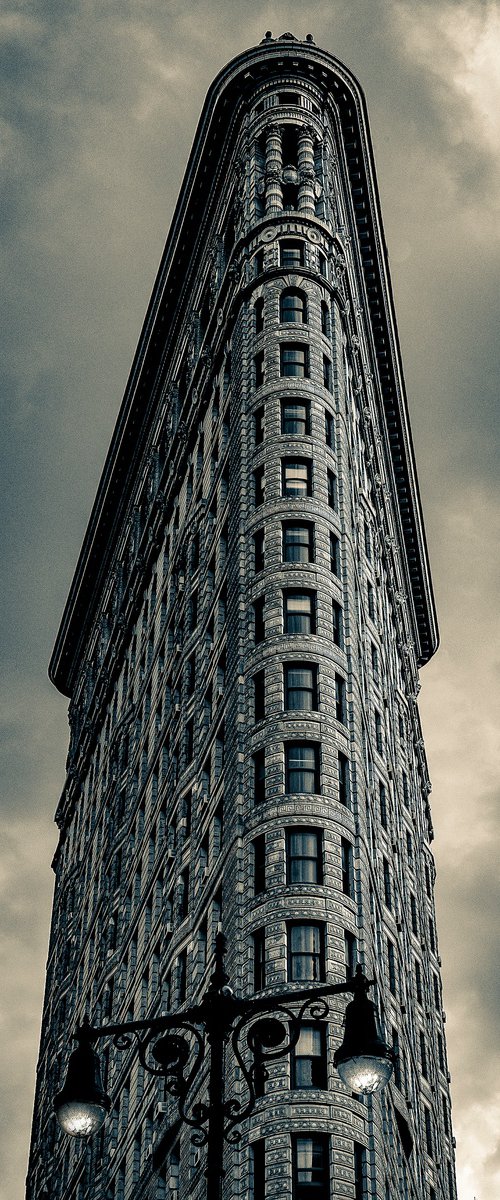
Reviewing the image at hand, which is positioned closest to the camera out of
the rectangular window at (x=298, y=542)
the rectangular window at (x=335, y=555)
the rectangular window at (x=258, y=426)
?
the rectangular window at (x=298, y=542)

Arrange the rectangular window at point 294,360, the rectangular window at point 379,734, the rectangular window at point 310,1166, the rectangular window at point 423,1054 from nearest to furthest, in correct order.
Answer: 1. the rectangular window at point 310,1166
2. the rectangular window at point 294,360
3. the rectangular window at point 423,1054
4. the rectangular window at point 379,734

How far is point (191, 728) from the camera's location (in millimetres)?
74125

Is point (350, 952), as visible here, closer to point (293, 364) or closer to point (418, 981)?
point (418, 981)

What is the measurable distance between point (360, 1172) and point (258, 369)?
3659cm

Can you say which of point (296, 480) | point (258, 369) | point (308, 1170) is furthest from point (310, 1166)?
point (258, 369)

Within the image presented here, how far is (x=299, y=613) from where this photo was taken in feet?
203

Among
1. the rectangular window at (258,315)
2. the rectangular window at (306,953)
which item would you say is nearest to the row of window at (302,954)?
the rectangular window at (306,953)

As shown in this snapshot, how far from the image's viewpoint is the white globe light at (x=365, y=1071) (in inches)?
754

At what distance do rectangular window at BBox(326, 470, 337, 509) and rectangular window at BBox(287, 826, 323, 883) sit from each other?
1612cm

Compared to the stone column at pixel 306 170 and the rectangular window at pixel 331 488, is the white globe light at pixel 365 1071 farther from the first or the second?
the stone column at pixel 306 170

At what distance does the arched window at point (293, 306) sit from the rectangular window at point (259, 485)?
29.6 ft

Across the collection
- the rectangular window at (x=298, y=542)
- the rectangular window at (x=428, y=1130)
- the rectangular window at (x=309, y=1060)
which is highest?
the rectangular window at (x=298, y=542)

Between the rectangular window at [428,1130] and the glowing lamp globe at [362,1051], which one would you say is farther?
the rectangular window at [428,1130]

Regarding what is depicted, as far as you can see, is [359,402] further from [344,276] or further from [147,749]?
[147,749]
